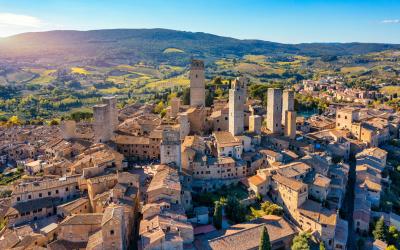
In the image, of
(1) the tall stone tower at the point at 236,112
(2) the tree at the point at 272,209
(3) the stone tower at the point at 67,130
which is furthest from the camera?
(3) the stone tower at the point at 67,130

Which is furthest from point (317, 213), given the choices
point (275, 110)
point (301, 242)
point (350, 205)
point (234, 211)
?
point (275, 110)

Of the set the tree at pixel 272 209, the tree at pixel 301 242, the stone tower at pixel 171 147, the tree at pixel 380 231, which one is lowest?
the tree at pixel 380 231

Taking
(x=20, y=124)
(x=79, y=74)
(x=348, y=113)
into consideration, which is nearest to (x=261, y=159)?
(x=348, y=113)

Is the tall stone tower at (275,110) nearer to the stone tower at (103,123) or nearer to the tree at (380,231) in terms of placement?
the tree at (380,231)

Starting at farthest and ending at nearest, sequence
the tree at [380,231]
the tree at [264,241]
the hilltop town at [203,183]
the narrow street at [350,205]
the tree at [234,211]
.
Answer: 1. the narrow street at [350,205]
2. the tree at [380,231]
3. the tree at [234,211]
4. the hilltop town at [203,183]
5. the tree at [264,241]

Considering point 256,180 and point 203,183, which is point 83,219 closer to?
point 203,183

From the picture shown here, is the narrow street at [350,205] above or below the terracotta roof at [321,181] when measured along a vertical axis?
below

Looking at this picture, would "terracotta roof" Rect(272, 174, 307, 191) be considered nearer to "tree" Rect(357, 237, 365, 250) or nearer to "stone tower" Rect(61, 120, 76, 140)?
"tree" Rect(357, 237, 365, 250)

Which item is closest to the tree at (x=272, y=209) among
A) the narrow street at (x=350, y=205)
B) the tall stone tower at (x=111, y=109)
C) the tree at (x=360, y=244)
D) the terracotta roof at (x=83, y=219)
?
the narrow street at (x=350, y=205)

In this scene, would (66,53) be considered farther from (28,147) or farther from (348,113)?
(348,113)
